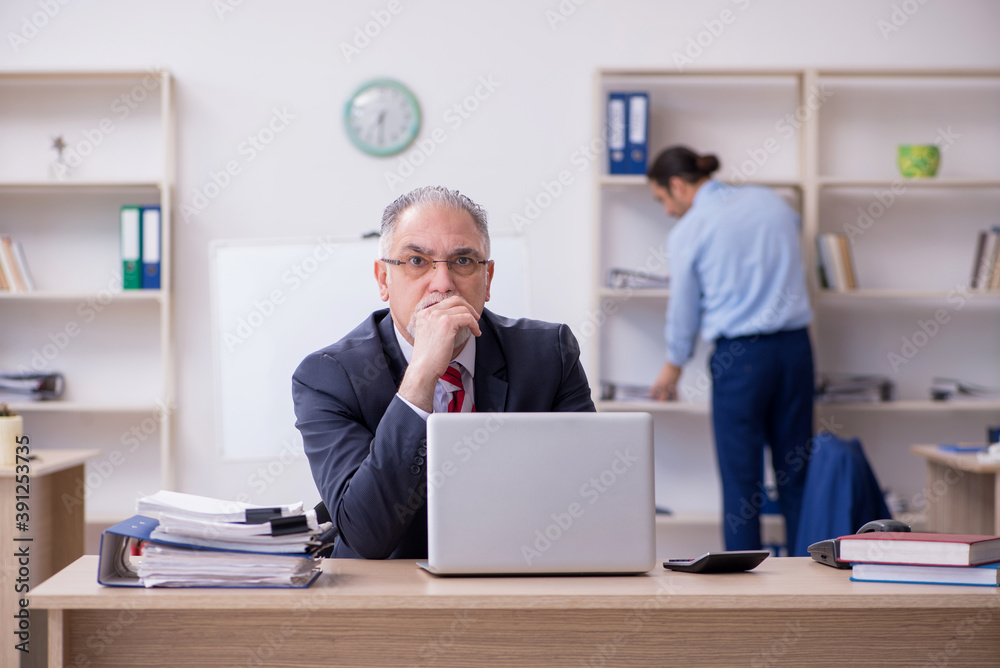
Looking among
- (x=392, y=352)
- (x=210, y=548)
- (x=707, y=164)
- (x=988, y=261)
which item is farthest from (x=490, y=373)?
(x=988, y=261)

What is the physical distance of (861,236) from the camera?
Result: 12.9 feet

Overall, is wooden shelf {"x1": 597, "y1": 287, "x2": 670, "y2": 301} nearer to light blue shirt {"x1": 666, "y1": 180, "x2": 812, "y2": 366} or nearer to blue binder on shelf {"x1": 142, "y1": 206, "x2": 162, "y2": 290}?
light blue shirt {"x1": 666, "y1": 180, "x2": 812, "y2": 366}

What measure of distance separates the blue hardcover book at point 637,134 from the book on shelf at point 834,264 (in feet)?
2.61

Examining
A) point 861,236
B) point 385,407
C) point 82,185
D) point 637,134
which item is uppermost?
point 637,134

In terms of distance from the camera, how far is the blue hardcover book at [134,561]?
1.11m

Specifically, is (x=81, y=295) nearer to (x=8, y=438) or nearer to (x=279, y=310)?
(x=279, y=310)

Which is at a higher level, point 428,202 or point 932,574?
point 428,202

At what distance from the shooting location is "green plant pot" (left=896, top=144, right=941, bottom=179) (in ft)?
12.1

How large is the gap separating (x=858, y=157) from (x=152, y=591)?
3.63 metres

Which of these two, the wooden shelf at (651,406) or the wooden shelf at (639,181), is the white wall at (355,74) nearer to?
the wooden shelf at (639,181)

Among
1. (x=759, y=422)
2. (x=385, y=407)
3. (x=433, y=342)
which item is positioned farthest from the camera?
(x=759, y=422)

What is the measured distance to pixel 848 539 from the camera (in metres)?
1.22

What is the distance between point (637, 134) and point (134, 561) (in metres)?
2.97

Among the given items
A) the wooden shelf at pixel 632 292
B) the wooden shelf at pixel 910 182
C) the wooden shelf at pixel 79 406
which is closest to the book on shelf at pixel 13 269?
the wooden shelf at pixel 79 406
